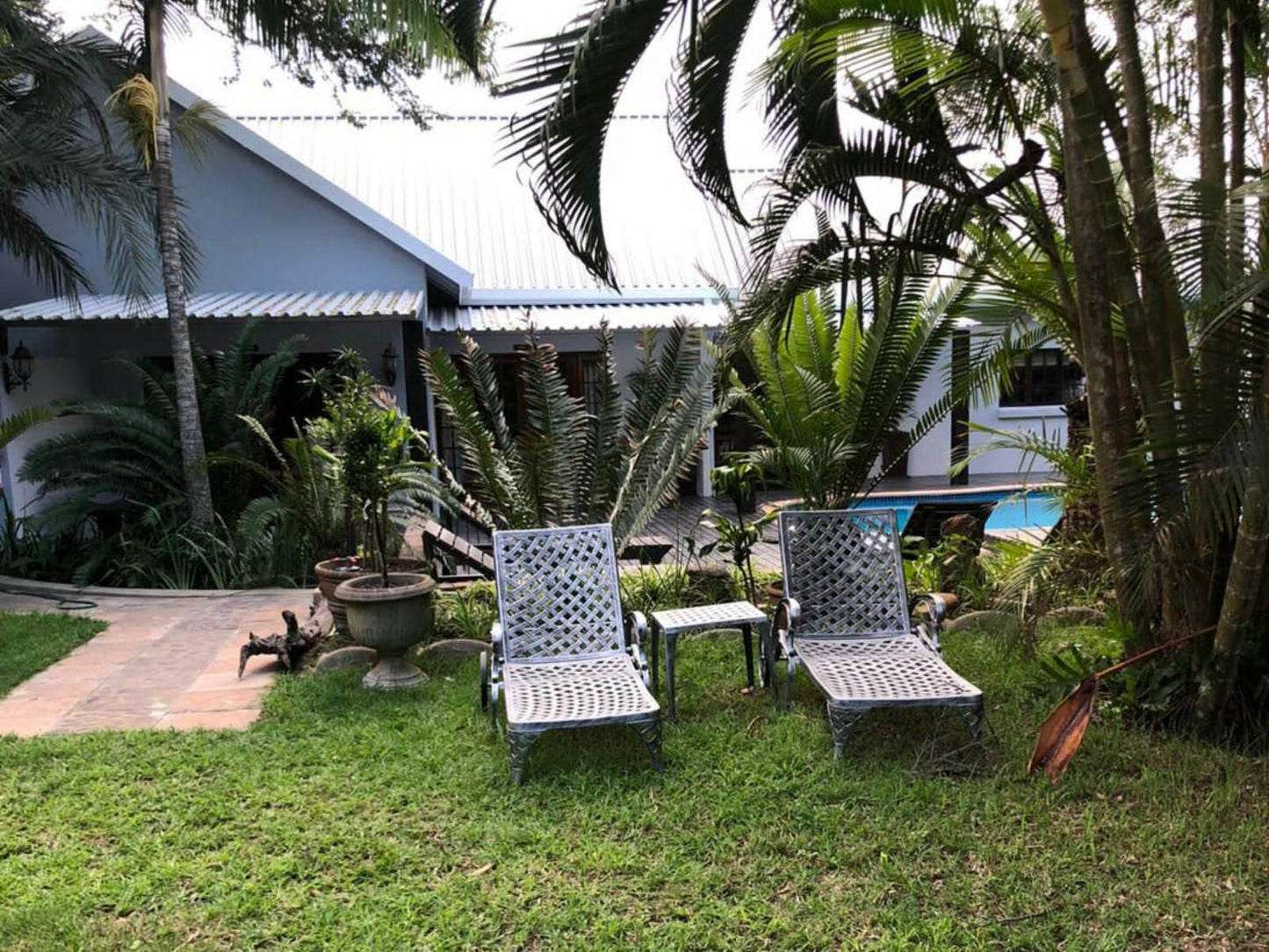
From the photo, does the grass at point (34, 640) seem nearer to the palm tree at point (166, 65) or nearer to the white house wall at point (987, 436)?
the palm tree at point (166, 65)

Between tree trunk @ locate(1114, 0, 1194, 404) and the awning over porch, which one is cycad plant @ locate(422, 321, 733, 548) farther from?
tree trunk @ locate(1114, 0, 1194, 404)

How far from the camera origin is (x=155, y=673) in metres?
6.59

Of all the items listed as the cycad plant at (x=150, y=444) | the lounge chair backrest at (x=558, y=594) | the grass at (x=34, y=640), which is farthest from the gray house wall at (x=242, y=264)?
the lounge chair backrest at (x=558, y=594)

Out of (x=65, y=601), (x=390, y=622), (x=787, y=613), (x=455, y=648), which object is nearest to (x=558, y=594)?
(x=390, y=622)

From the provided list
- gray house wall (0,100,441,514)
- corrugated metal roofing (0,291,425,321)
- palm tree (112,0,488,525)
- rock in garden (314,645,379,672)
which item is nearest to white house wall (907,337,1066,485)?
gray house wall (0,100,441,514)

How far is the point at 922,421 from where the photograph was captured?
7980 mm

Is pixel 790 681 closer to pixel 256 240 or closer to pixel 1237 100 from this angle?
pixel 1237 100

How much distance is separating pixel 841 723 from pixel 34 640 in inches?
247

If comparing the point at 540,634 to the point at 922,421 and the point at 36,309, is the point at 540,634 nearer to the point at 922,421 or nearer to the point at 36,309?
the point at 922,421

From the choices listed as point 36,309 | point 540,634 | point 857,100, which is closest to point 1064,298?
point 857,100

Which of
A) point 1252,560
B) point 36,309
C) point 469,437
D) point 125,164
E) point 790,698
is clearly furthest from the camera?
point 36,309

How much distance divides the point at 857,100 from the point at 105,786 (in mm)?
5302

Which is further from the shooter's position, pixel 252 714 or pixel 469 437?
pixel 469 437

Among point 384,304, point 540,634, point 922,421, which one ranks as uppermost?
point 384,304
